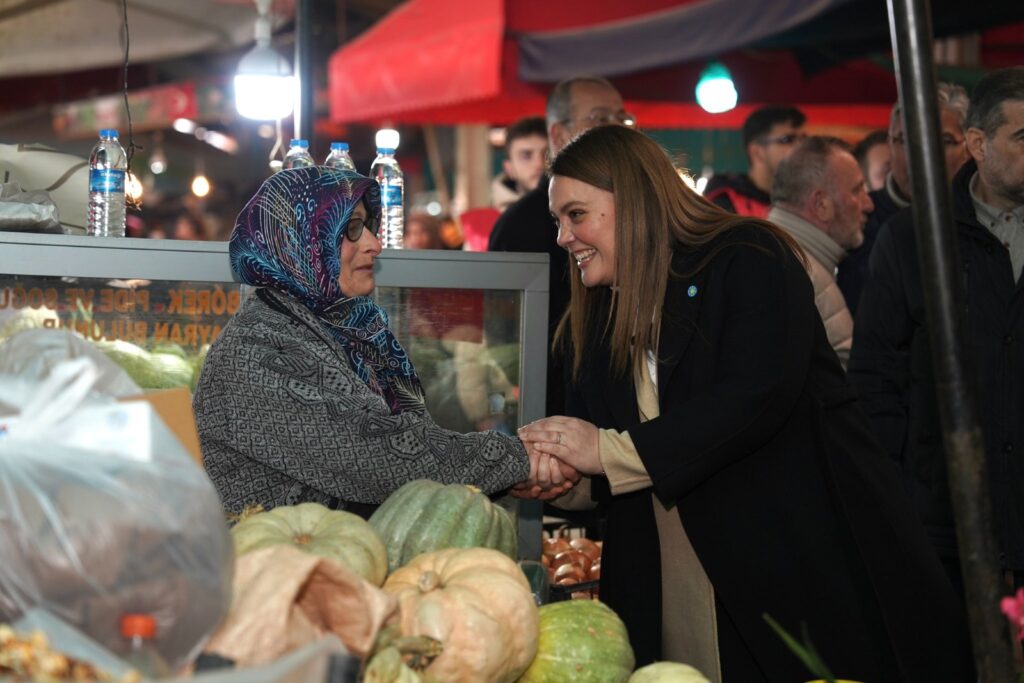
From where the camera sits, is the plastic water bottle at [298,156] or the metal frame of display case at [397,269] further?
the plastic water bottle at [298,156]

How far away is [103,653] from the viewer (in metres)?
1.47

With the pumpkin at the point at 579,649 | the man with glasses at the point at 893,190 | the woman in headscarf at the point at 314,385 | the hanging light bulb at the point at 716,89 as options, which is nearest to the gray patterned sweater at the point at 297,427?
the woman in headscarf at the point at 314,385

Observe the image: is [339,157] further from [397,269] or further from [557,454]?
[557,454]

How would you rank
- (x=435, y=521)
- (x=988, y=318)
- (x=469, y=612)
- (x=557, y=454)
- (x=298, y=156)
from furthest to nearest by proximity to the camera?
(x=988, y=318)
(x=298, y=156)
(x=557, y=454)
(x=435, y=521)
(x=469, y=612)

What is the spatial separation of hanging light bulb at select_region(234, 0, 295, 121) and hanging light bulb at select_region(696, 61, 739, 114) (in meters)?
3.03

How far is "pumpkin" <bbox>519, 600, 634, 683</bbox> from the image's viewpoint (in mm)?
2211

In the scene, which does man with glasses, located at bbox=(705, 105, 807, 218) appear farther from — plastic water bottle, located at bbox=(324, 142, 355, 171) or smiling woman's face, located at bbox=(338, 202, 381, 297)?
smiling woman's face, located at bbox=(338, 202, 381, 297)

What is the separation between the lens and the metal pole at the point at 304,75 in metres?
5.43

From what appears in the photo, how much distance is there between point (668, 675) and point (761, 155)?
5084 millimetres

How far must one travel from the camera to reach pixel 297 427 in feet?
9.01

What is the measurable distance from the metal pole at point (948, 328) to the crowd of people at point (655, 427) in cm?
108

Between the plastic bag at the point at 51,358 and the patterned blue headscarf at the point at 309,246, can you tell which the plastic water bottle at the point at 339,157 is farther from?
the plastic bag at the point at 51,358

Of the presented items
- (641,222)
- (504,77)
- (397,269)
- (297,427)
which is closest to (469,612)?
(297,427)

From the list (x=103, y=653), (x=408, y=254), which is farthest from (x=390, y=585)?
(x=408, y=254)
